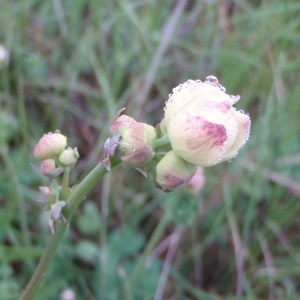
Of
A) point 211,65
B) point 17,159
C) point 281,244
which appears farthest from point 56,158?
point 211,65

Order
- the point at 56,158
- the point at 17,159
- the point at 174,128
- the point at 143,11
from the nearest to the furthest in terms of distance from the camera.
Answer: the point at 174,128 → the point at 56,158 → the point at 17,159 → the point at 143,11

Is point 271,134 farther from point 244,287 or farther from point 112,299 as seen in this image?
point 112,299

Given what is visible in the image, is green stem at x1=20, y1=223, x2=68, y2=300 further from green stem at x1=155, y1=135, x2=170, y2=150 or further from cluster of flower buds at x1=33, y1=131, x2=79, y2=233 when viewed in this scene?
green stem at x1=155, y1=135, x2=170, y2=150

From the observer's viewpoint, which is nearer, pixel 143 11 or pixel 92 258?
pixel 92 258

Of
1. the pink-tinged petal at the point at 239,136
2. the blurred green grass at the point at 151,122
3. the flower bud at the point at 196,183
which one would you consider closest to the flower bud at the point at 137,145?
the pink-tinged petal at the point at 239,136

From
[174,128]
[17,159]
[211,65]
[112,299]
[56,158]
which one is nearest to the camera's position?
[174,128]

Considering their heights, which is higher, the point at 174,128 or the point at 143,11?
the point at 143,11

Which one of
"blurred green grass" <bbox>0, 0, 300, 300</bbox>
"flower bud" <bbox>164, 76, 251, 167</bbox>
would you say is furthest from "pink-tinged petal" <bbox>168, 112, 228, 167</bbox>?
"blurred green grass" <bbox>0, 0, 300, 300</bbox>

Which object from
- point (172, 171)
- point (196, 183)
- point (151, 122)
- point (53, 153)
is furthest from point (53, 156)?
point (151, 122)
